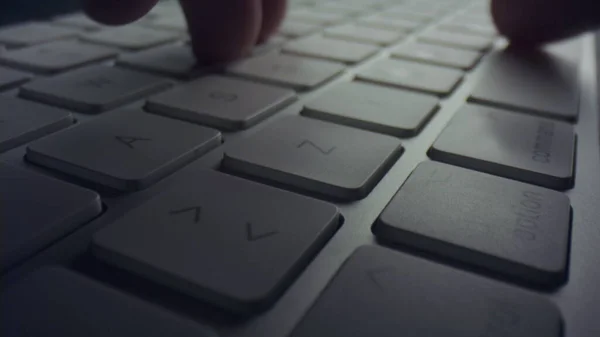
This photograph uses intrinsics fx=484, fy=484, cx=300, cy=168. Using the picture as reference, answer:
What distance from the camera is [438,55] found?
1.87ft

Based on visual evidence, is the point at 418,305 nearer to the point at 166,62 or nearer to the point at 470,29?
the point at 166,62

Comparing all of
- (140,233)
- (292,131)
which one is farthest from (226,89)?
(140,233)

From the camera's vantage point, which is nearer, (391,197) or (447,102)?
(391,197)

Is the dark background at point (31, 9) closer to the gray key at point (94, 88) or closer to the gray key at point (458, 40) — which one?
the gray key at point (94, 88)

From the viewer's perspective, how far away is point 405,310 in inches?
7.4

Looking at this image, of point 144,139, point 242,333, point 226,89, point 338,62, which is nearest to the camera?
point 242,333

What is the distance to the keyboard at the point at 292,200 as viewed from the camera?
0.19 meters

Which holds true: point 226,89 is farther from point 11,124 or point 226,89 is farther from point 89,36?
point 89,36

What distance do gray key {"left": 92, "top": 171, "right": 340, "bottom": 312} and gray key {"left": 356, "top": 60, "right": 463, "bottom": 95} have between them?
0.82 ft

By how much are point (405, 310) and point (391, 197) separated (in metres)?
0.09

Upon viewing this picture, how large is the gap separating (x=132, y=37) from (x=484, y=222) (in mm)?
495

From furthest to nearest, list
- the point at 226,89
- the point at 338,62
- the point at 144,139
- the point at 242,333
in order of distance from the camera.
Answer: the point at 338,62, the point at 226,89, the point at 144,139, the point at 242,333

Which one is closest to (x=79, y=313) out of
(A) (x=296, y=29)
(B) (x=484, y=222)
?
(B) (x=484, y=222)

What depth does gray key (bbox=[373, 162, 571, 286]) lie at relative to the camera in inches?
8.5
